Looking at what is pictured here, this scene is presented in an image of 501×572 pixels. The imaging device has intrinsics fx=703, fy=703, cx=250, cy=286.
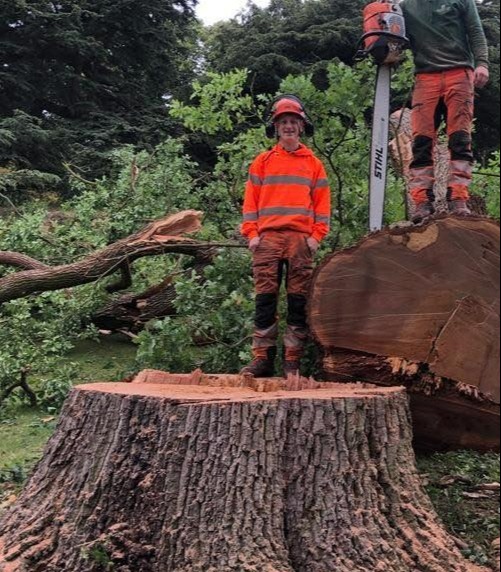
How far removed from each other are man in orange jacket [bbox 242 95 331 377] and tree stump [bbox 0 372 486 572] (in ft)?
3.09

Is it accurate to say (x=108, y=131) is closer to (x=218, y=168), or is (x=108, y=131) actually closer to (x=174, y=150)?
(x=174, y=150)

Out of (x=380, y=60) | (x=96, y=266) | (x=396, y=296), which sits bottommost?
(x=396, y=296)

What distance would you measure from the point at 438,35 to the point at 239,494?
253cm

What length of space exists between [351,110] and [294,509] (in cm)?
276

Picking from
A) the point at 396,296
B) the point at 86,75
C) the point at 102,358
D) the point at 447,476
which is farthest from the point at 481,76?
the point at 86,75

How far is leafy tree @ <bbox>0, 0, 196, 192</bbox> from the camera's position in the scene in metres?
9.75

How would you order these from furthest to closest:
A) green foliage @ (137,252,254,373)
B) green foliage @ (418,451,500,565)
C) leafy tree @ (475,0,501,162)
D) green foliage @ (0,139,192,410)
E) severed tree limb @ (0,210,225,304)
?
1. severed tree limb @ (0,210,225,304)
2. green foliage @ (0,139,192,410)
3. green foliage @ (137,252,254,373)
4. green foliage @ (418,451,500,565)
5. leafy tree @ (475,0,501,162)

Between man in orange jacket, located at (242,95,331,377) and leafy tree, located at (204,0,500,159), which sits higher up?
leafy tree, located at (204,0,500,159)

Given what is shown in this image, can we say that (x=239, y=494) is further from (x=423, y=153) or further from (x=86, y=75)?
(x=86, y=75)

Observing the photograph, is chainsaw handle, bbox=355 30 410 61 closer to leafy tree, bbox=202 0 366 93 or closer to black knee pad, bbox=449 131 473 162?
black knee pad, bbox=449 131 473 162

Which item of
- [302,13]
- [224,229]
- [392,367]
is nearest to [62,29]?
[302,13]

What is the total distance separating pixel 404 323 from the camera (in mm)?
2795

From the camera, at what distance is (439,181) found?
4926 mm

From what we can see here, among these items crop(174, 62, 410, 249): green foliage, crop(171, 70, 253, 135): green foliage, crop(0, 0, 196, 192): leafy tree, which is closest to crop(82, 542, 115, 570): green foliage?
crop(174, 62, 410, 249): green foliage
